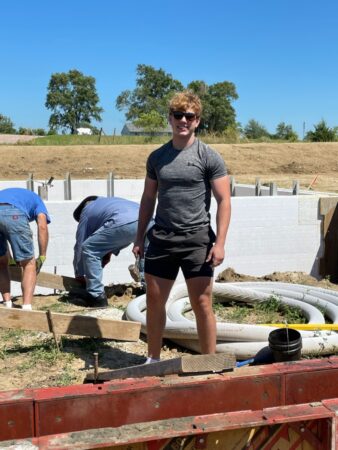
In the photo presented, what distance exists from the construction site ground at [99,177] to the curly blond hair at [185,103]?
2.01 metres

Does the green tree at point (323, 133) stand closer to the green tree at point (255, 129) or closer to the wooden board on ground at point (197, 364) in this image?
the green tree at point (255, 129)

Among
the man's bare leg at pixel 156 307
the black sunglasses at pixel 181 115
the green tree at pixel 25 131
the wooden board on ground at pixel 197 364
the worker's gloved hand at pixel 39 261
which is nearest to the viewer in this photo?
the wooden board on ground at pixel 197 364

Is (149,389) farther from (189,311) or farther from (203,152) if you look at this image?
(189,311)

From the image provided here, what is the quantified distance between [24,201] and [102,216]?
0.77m

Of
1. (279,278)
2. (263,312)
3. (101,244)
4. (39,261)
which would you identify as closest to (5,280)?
(39,261)

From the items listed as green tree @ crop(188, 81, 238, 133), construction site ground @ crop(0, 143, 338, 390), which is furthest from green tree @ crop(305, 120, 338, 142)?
green tree @ crop(188, 81, 238, 133)

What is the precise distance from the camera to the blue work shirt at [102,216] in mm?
5262

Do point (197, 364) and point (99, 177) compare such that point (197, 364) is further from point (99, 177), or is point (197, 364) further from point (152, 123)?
point (152, 123)

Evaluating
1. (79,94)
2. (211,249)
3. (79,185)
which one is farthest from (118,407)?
(79,94)

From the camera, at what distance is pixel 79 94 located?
7444 centimetres

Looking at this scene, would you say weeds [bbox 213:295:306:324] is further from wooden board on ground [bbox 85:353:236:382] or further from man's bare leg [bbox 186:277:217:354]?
wooden board on ground [bbox 85:353:236:382]

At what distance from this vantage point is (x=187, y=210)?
3500mm

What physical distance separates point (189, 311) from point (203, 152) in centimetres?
284

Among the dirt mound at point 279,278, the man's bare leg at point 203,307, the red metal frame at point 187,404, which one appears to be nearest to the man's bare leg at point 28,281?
the man's bare leg at point 203,307
